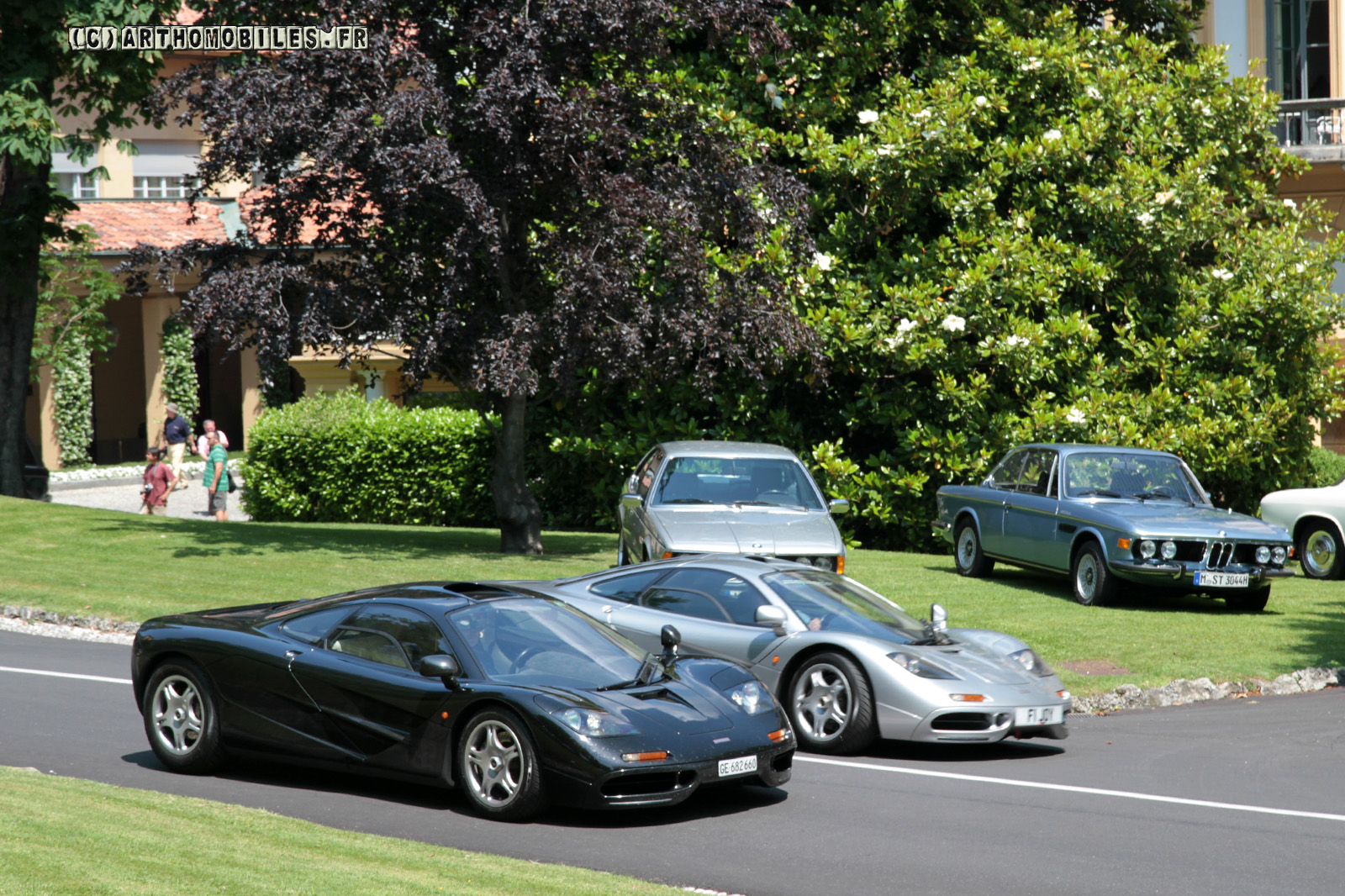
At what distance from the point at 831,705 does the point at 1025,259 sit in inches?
507

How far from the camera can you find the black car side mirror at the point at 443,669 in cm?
713

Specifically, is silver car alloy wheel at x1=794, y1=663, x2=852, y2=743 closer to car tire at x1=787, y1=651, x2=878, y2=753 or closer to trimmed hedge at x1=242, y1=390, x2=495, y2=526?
car tire at x1=787, y1=651, x2=878, y2=753

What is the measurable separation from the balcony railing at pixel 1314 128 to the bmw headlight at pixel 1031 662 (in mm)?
18967

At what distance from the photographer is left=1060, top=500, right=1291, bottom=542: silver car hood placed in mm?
14148

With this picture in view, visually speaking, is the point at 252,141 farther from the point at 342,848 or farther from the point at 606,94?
the point at 342,848

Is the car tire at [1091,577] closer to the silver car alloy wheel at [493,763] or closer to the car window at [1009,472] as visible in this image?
the car window at [1009,472]

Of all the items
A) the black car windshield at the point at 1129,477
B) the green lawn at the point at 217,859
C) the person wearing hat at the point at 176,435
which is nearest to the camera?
the green lawn at the point at 217,859

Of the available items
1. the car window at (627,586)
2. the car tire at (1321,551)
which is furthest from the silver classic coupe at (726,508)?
the car tire at (1321,551)

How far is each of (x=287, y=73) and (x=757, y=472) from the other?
7.61 meters

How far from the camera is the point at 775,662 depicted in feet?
30.0

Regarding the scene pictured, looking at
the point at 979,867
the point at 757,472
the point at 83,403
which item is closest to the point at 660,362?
the point at 757,472

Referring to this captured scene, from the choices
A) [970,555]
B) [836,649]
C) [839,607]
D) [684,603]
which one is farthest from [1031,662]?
[970,555]

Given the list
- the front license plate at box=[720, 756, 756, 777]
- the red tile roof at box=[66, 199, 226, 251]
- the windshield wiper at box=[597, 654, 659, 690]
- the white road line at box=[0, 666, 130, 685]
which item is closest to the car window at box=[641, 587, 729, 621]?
the windshield wiper at box=[597, 654, 659, 690]

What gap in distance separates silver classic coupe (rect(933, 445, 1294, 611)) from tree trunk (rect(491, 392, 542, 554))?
5.54 m
